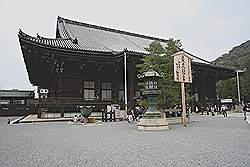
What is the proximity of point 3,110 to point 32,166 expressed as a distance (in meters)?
32.2

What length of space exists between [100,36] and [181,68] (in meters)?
18.9

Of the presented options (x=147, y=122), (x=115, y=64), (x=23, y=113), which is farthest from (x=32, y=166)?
(x=23, y=113)

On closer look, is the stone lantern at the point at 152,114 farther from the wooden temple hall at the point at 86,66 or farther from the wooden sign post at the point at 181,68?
the wooden temple hall at the point at 86,66

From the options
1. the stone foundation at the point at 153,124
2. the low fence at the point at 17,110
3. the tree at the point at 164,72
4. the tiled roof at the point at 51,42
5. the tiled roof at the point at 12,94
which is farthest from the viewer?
the tiled roof at the point at 12,94

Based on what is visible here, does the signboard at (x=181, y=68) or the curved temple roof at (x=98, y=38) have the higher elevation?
the curved temple roof at (x=98, y=38)

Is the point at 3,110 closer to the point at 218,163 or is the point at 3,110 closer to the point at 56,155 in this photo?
the point at 56,155

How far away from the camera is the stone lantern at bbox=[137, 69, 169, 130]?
12.7m

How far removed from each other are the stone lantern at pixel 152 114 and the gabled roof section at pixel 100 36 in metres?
13.1

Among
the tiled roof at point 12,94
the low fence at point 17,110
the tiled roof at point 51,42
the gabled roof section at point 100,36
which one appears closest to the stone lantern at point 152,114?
the tiled roof at point 51,42

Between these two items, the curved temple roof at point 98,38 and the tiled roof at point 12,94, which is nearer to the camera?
the curved temple roof at point 98,38

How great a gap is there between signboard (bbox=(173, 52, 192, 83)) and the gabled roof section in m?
11.5

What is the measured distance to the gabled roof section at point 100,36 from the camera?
28.2m

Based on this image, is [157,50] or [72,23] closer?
[157,50]

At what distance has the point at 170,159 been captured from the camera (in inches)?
224
